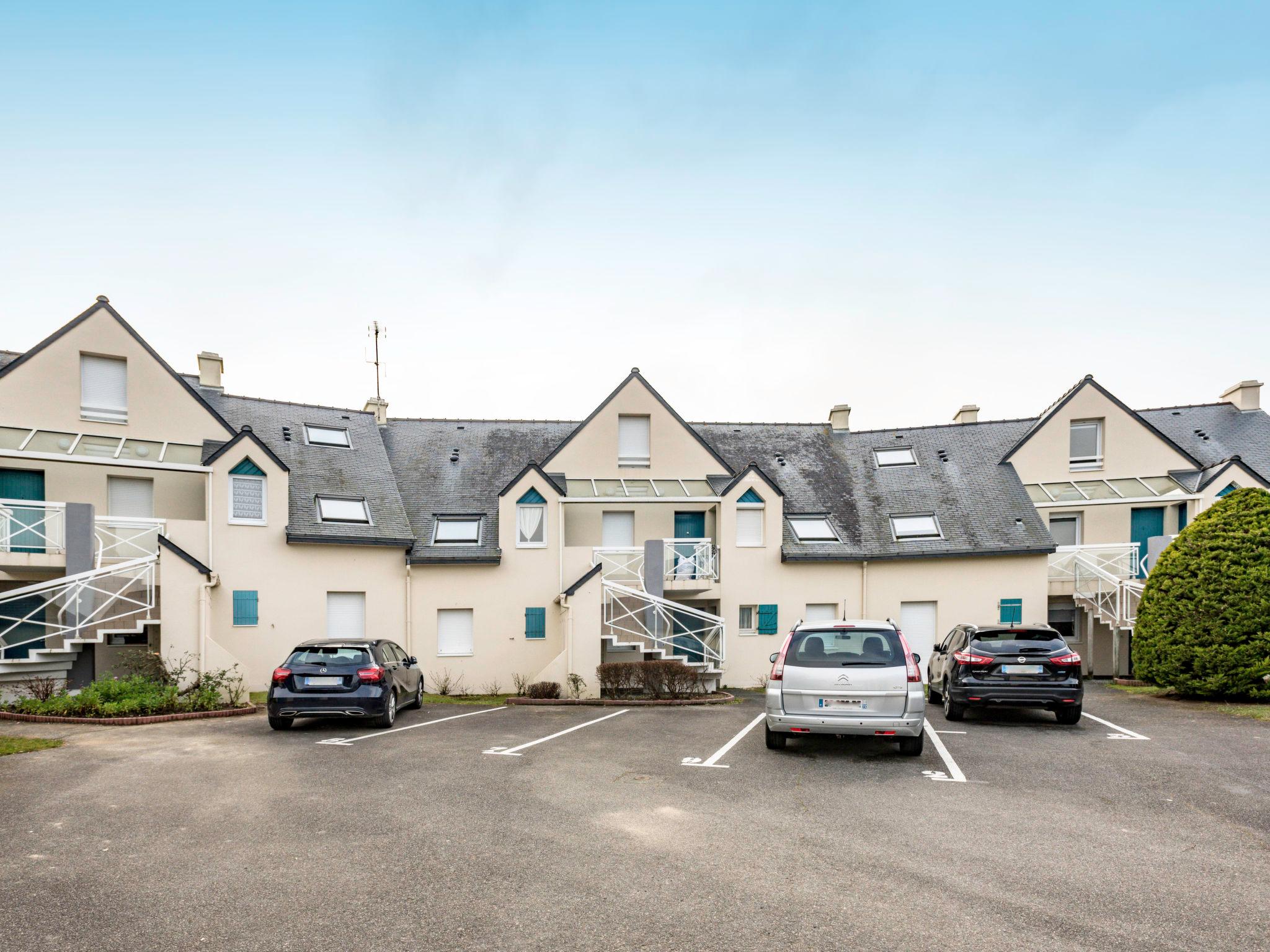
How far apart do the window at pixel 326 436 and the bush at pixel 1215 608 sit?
20.4m

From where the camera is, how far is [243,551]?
58.3 ft

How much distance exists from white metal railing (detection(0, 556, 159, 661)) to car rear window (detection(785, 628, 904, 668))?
13.0 meters

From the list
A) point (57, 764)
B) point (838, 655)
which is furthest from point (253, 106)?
point (838, 655)

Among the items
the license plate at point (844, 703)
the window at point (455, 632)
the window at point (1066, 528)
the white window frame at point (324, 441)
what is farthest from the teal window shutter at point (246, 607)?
the window at point (1066, 528)

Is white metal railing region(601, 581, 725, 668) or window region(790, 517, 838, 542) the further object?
window region(790, 517, 838, 542)

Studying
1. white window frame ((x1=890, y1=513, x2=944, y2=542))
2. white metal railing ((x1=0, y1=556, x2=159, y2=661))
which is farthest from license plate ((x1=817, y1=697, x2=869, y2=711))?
white window frame ((x1=890, y1=513, x2=944, y2=542))

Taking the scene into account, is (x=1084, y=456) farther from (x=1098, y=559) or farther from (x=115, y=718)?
(x=115, y=718)

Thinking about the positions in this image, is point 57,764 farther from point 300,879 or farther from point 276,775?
point 300,879

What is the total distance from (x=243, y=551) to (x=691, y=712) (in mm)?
11025

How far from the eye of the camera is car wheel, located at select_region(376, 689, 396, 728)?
11889 millimetres

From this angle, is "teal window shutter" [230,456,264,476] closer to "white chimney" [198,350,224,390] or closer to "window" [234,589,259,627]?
"window" [234,589,259,627]

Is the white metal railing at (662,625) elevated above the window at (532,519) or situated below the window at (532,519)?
below

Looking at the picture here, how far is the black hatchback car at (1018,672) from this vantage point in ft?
37.5

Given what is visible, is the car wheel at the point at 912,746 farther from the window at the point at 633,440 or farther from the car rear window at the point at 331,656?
the window at the point at 633,440
